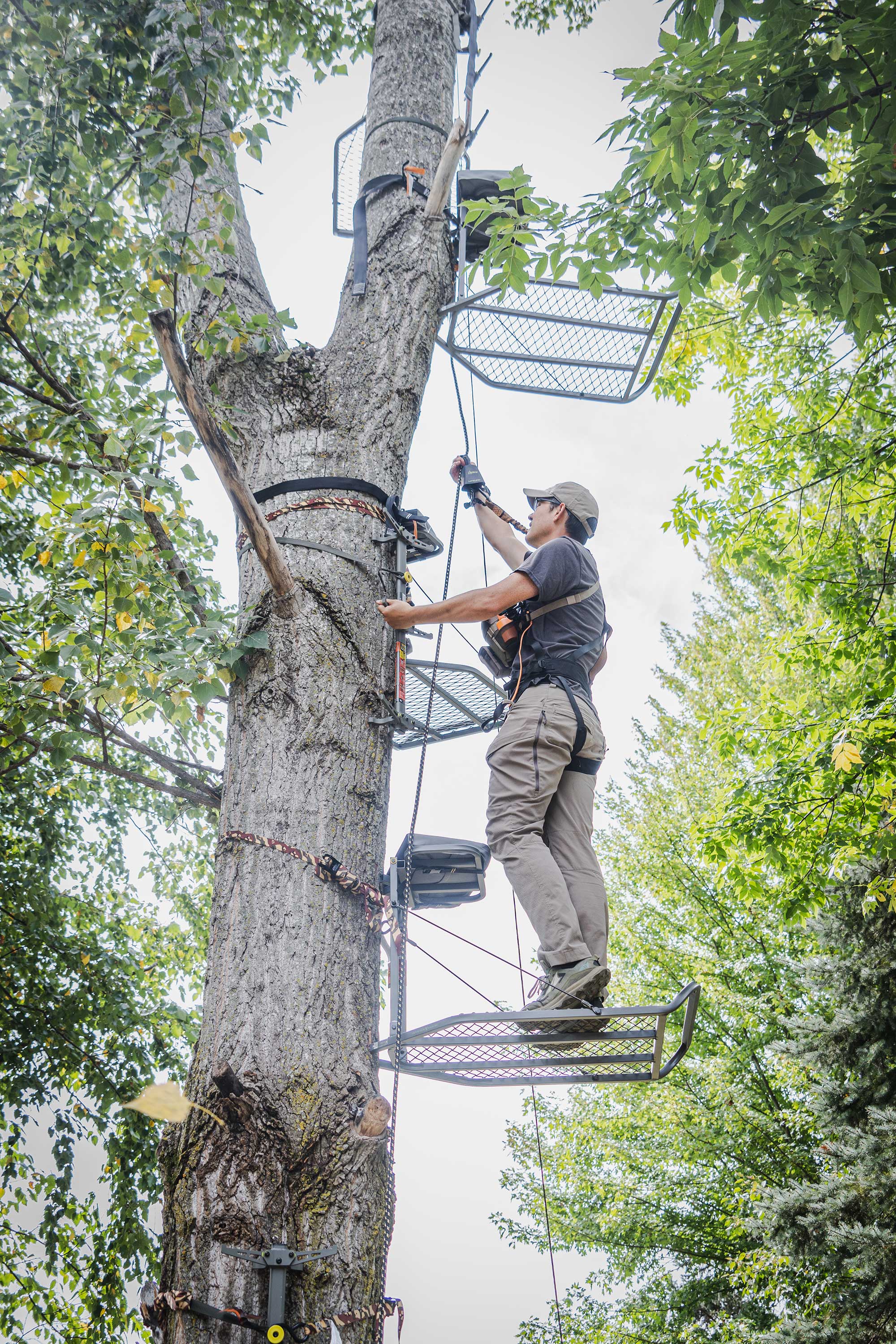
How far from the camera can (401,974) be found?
2.62 meters

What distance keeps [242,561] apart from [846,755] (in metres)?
3.56

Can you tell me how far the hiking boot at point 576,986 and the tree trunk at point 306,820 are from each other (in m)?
0.49

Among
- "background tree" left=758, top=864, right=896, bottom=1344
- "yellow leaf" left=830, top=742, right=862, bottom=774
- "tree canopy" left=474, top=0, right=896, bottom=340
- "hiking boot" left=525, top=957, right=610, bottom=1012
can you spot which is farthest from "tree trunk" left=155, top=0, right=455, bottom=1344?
"background tree" left=758, top=864, right=896, bottom=1344

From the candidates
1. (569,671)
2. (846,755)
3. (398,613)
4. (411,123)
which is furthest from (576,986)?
(411,123)

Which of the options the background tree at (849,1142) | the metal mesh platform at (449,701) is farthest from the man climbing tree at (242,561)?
the background tree at (849,1142)

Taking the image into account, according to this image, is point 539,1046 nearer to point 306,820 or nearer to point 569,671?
point 306,820

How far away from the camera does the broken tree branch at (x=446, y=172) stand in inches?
128

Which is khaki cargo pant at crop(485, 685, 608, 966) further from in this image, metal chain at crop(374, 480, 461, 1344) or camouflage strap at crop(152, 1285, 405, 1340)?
camouflage strap at crop(152, 1285, 405, 1340)

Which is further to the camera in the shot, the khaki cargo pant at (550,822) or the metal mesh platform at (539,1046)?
the khaki cargo pant at (550,822)

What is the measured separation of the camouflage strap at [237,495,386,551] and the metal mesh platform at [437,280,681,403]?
0.98 m

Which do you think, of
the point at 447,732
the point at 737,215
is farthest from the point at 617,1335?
the point at 737,215

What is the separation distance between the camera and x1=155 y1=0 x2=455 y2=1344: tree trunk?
212 cm

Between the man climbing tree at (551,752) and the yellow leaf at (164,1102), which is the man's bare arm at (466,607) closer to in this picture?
the man climbing tree at (551,752)

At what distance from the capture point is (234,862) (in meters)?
2.52
